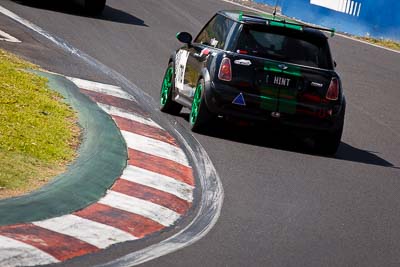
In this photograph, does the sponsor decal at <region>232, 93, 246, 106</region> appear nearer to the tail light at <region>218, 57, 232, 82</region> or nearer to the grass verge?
the tail light at <region>218, 57, 232, 82</region>

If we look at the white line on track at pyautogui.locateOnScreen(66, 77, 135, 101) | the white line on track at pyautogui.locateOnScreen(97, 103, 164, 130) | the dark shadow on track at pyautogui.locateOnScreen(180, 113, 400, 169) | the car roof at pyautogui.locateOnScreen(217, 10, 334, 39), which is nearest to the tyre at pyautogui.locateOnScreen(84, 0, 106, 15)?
the white line on track at pyautogui.locateOnScreen(66, 77, 135, 101)

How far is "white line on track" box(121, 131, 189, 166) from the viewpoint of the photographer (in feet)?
38.6

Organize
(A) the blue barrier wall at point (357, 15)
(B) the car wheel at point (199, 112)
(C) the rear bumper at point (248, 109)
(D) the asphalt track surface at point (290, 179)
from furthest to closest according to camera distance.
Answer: (A) the blue barrier wall at point (357, 15) < (B) the car wheel at point (199, 112) < (C) the rear bumper at point (248, 109) < (D) the asphalt track surface at point (290, 179)

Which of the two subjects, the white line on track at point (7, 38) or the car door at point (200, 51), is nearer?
the car door at point (200, 51)

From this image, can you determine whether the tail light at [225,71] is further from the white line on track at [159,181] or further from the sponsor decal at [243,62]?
the white line on track at [159,181]

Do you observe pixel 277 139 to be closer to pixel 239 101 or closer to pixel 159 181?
pixel 239 101

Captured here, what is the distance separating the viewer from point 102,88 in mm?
15664

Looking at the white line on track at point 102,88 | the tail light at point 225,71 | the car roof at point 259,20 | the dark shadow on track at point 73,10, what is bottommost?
the dark shadow on track at point 73,10

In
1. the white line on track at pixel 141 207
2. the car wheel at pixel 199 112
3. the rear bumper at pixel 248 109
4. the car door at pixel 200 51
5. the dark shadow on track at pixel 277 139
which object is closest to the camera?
the white line on track at pixel 141 207

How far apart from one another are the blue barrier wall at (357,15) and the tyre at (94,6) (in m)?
7.73

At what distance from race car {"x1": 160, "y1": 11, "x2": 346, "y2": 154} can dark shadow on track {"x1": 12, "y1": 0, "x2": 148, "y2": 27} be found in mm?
11328

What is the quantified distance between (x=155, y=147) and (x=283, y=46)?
2349mm

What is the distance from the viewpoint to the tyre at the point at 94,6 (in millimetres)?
24808

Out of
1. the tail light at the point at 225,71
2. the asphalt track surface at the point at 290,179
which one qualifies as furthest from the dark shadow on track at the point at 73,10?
the tail light at the point at 225,71
